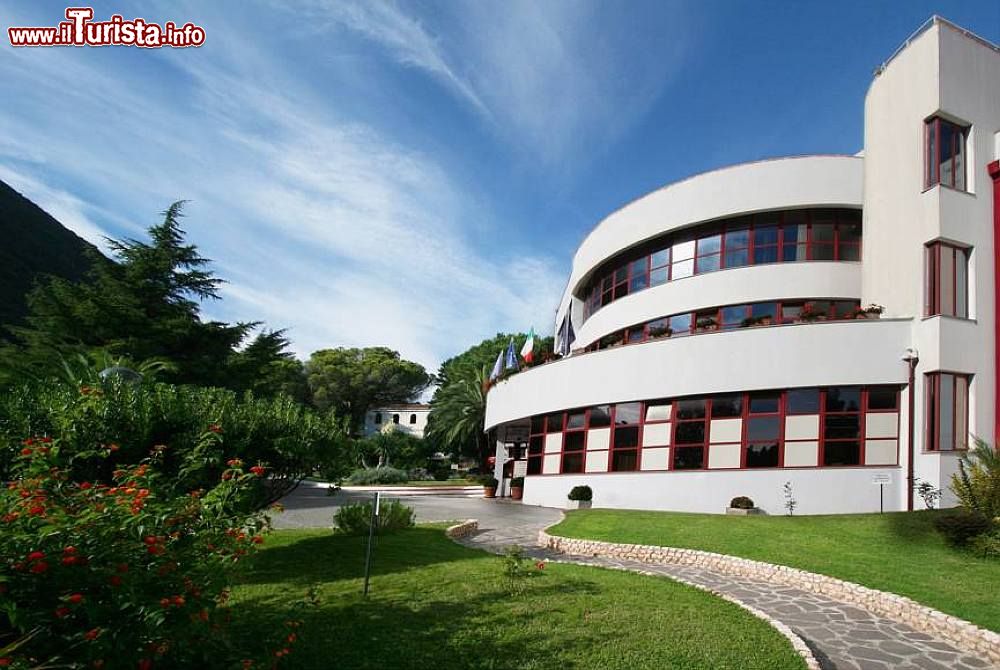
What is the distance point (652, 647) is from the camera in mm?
6270

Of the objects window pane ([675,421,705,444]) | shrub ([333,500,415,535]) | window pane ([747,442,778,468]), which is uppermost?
window pane ([675,421,705,444])

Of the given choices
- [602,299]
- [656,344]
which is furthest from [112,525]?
[602,299]

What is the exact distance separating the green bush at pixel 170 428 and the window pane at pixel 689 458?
11.3 m

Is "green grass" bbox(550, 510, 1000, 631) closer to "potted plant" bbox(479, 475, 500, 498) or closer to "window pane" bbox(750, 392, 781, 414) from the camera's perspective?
"window pane" bbox(750, 392, 781, 414)

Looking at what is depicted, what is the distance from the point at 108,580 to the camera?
12.6 ft

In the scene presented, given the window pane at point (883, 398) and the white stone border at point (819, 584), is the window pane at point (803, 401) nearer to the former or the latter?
the window pane at point (883, 398)

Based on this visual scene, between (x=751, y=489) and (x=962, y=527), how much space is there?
6145mm

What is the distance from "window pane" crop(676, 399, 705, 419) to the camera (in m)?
18.2

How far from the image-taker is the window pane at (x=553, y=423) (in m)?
22.6

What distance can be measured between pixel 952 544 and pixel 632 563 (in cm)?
573

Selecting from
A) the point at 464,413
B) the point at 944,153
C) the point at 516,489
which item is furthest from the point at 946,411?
the point at 464,413

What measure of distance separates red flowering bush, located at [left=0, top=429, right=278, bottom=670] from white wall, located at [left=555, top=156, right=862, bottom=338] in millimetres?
20095

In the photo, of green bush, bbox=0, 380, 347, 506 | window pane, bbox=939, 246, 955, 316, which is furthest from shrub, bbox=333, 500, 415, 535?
window pane, bbox=939, 246, 955, 316

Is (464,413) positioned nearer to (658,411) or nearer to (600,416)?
(600,416)
